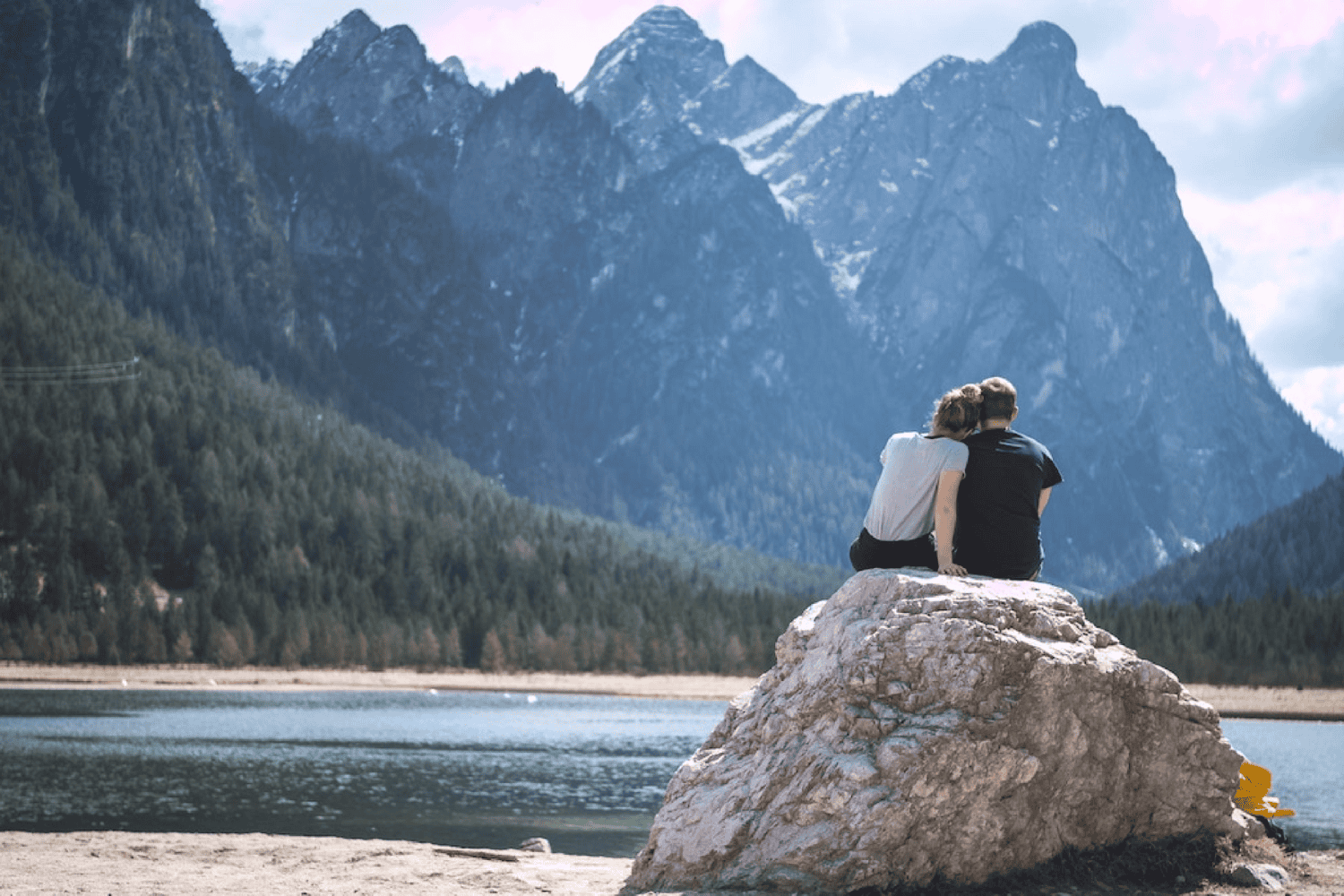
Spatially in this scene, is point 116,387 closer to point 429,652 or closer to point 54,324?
point 54,324

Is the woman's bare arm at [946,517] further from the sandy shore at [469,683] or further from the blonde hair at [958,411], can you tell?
the sandy shore at [469,683]

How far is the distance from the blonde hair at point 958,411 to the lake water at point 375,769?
1664 cm

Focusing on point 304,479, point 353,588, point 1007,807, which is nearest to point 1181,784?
point 1007,807

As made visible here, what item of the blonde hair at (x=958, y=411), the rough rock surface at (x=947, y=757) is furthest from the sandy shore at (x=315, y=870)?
the blonde hair at (x=958, y=411)

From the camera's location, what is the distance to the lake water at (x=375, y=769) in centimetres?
3186

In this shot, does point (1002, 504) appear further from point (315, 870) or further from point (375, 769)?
point (375, 769)

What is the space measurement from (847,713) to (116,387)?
624ft

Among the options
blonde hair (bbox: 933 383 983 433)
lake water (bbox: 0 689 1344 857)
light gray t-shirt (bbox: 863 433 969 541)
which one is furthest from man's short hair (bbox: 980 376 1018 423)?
lake water (bbox: 0 689 1344 857)

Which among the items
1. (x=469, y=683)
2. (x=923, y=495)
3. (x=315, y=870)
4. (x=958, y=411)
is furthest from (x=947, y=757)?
(x=469, y=683)

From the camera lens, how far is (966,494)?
13.5m

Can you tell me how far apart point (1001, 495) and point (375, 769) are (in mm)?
39101

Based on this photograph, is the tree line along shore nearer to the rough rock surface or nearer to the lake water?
the lake water

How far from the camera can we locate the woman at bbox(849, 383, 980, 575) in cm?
1310

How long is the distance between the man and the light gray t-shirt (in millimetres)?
278
